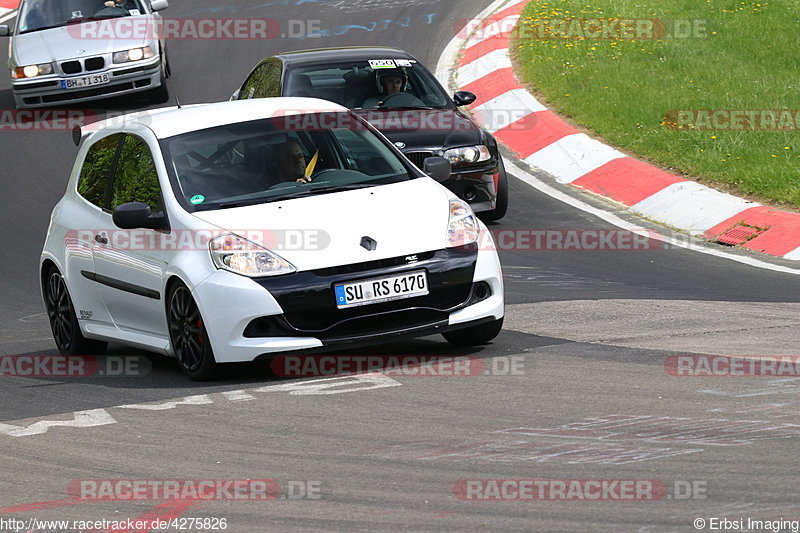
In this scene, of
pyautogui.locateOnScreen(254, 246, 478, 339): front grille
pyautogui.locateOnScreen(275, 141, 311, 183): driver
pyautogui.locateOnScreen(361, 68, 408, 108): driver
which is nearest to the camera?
pyautogui.locateOnScreen(254, 246, 478, 339): front grille

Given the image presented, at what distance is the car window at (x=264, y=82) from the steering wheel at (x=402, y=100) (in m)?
1.02

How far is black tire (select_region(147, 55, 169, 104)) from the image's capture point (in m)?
18.8

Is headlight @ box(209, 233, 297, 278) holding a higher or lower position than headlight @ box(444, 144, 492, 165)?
higher

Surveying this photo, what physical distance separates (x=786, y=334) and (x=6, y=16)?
774 inches

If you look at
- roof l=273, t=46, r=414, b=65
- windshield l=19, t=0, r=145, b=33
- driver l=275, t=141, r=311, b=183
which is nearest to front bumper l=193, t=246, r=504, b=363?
driver l=275, t=141, r=311, b=183

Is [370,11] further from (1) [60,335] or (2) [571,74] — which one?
→ (1) [60,335]

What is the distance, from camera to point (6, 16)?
24.8 m

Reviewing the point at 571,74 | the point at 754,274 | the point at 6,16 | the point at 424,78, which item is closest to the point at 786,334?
the point at 754,274

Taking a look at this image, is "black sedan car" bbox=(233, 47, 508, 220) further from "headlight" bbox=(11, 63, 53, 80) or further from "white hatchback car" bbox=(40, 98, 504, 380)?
"headlight" bbox=(11, 63, 53, 80)

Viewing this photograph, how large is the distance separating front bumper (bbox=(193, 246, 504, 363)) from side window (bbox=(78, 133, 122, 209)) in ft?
6.15

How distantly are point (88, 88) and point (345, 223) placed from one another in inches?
448

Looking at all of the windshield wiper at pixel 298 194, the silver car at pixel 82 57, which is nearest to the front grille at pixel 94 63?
the silver car at pixel 82 57

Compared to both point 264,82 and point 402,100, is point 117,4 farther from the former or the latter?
point 402,100

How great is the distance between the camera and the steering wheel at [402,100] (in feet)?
43.2
